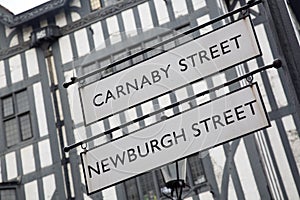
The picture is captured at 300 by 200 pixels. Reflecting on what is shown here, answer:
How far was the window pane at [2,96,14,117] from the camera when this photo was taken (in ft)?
29.7

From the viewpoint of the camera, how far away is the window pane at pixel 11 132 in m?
8.78

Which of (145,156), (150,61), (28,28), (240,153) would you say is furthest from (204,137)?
(28,28)

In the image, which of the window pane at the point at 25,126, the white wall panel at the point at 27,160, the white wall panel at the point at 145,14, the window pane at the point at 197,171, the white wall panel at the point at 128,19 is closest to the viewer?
the window pane at the point at 197,171

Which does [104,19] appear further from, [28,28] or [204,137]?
[204,137]

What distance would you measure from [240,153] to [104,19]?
3.54 m

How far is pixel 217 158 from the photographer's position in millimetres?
7348

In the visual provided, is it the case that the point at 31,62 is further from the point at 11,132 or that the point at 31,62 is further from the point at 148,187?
the point at 148,187

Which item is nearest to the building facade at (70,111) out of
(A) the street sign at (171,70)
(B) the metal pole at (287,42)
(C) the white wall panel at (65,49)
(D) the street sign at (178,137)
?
(C) the white wall panel at (65,49)

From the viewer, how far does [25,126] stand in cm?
884

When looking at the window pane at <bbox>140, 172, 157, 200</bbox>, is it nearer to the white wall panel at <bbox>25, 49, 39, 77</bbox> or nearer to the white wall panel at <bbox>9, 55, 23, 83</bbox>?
A: the white wall panel at <bbox>25, 49, 39, 77</bbox>

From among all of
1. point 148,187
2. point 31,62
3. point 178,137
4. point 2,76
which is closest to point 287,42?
point 178,137

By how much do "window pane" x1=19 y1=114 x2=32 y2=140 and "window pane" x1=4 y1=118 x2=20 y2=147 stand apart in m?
0.12

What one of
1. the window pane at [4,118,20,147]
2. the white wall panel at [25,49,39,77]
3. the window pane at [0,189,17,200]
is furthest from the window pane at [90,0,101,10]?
the window pane at [0,189,17,200]

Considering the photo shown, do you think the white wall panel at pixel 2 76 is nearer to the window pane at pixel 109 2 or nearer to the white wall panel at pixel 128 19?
the window pane at pixel 109 2
